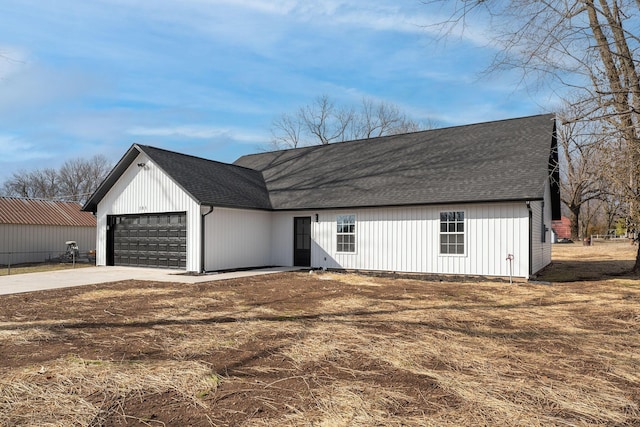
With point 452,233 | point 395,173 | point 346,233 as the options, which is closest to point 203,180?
point 346,233

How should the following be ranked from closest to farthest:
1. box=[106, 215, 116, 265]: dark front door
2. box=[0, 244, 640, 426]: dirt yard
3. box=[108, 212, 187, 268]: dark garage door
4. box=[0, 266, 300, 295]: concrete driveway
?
box=[0, 244, 640, 426]: dirt yard, box=[0, 266, 300, 295]: concrete driveway, box=[108, 212, 187, 268]: dark garage door, box=[106, 215, 116, 265]: dark front door

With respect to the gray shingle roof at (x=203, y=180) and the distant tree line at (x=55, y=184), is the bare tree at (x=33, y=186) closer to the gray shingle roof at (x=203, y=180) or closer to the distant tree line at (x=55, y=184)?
the distant tree line at (x=55, y=184)

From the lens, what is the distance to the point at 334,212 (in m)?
16.5

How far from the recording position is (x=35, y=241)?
899 inches

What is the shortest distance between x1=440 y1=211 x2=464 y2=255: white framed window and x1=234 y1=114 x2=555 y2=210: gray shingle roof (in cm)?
68

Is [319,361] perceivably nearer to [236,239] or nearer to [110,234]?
[236,239]

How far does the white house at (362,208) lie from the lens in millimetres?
13539

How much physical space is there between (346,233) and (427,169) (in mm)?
3944

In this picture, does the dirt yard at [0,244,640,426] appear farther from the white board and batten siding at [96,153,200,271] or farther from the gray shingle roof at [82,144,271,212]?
the gray shingle roof at [82,144,271,212]

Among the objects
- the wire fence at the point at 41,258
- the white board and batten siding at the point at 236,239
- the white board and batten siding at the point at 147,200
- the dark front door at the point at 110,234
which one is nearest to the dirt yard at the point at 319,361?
the white board and batten siding at the point at 147,200

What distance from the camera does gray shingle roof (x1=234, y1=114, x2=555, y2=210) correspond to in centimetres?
1377

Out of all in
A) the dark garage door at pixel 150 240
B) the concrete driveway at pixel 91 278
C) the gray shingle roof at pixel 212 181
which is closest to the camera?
the concrete driveway at pixel 91 278

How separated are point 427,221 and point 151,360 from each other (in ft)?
36.3

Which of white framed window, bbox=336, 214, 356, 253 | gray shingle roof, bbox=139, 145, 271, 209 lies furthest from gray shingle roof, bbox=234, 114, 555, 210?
gray shingle roof, bbox=139, 145, 271, 209
